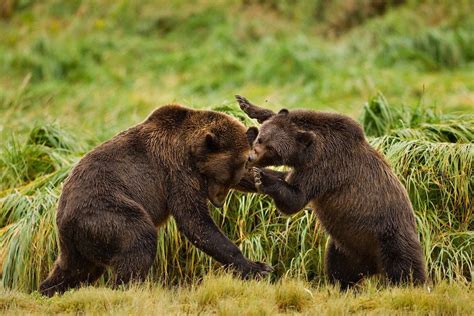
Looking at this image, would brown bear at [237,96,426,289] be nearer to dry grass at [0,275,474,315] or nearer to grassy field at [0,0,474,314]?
grassy field at [0,0,474,314]

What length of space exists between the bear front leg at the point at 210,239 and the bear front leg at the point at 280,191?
56cm

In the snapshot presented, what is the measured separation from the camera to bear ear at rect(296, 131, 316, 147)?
296 inches

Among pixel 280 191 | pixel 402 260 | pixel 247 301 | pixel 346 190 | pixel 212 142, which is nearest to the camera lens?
pixel 247 301

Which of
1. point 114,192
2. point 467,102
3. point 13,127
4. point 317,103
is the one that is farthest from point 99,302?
point 467,102

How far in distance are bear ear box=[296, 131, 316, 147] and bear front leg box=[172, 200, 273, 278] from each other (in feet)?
3.40

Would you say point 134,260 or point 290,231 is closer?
point 134,260

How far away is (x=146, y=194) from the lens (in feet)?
25.1

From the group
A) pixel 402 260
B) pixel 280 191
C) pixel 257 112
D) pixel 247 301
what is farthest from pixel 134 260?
pixel 402 260

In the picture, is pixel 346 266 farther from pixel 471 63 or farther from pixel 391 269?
pixel 471 63

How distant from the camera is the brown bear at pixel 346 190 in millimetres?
7445

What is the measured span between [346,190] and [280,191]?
28.7 inches

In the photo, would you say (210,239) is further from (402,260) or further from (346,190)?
(402,260)

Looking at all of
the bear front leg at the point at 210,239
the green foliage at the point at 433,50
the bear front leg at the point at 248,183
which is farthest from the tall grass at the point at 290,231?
the green foliage at the point at 433,50

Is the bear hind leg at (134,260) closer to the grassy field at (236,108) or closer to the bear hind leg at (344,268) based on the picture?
the grassy field at (236,108)
